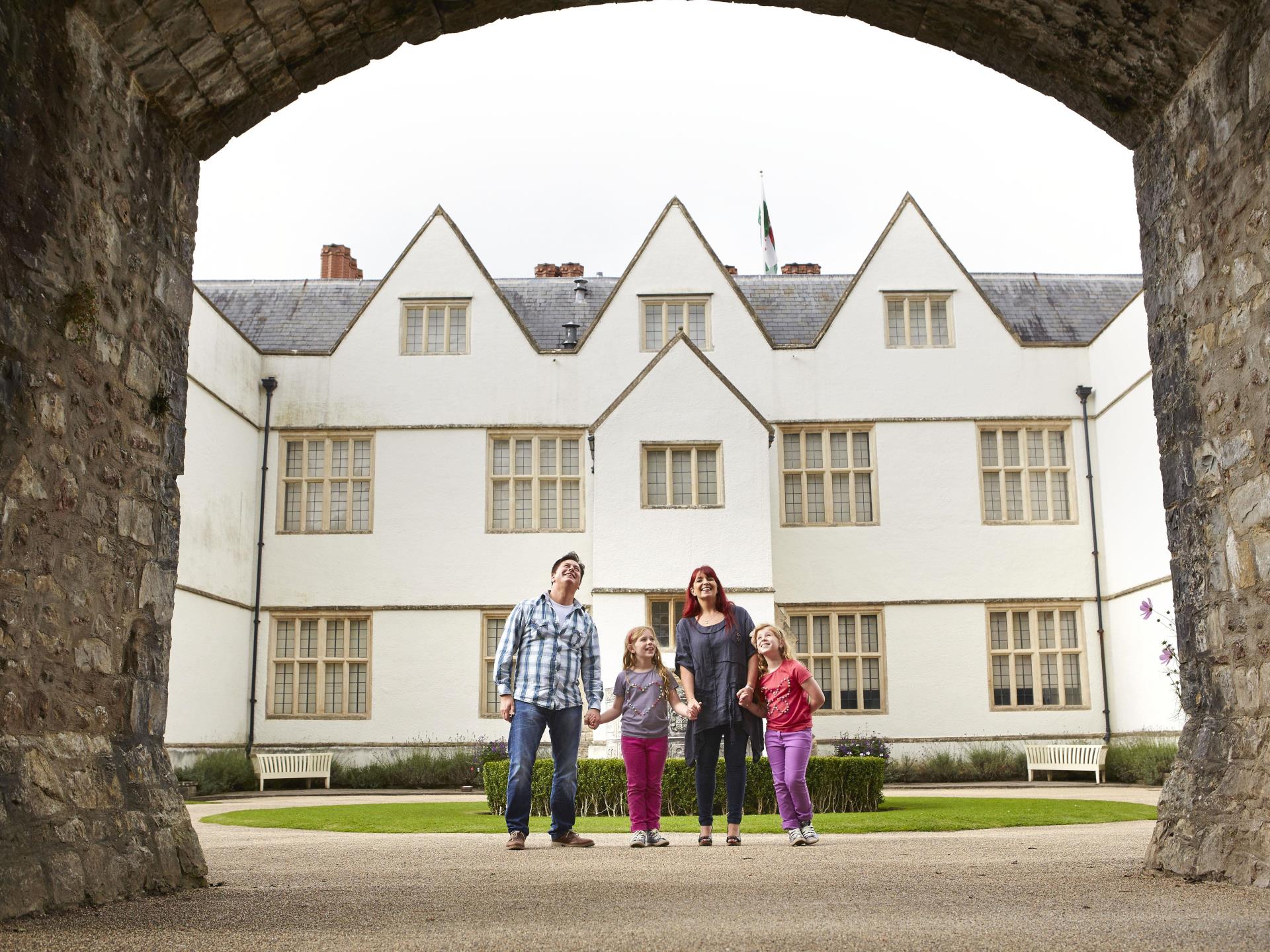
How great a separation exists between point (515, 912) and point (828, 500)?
1616cm

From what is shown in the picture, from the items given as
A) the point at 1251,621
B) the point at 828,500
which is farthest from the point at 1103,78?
the point at 828,500

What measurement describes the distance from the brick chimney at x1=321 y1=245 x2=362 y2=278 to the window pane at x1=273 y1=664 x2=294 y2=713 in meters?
8.50

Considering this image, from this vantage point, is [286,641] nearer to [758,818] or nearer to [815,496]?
[815,496]

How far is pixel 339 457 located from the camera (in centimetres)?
2083

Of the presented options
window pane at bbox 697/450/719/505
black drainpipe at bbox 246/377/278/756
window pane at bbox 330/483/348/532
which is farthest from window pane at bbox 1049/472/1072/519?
black drainpipe at bbox 246/377/278/756

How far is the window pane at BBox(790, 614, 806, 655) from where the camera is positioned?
790 inches

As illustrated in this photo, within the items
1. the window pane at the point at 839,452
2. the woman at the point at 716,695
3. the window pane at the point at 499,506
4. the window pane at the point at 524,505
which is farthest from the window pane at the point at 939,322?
the woman at the point at 716,695

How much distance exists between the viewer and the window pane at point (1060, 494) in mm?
20469

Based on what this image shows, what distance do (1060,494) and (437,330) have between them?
10.7m

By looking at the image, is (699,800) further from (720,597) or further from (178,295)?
(178,295)

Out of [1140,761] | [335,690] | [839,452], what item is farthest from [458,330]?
[1140,761]

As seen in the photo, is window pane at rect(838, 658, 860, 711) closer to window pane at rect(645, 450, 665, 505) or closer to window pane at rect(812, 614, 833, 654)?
window pane at rect(812, 614, 833, 654)

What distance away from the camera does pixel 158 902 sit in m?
5.03

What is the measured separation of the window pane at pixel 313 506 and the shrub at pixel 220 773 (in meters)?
3.74
